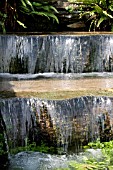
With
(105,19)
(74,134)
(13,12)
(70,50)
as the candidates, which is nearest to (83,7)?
(105,19)

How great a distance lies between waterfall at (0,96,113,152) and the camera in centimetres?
700

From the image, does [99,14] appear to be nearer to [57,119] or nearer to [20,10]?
[20,10]

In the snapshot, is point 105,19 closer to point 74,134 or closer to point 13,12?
point 13,12

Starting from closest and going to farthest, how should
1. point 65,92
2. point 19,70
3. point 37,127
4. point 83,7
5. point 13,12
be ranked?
point 37,127 → point 65,92 → point 19,70 → point 13,12 → point 83,7

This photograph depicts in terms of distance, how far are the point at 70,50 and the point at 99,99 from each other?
9.89 ft

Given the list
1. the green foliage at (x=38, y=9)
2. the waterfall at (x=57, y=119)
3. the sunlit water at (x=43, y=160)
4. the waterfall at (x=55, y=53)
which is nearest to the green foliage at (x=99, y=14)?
the green foliage at (x=38, y=9)

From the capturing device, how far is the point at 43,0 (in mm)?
12820

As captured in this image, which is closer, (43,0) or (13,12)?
(13,12)

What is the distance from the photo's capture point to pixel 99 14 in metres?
12.3

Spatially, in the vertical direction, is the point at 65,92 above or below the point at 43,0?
below

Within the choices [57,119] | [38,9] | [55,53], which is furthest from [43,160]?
[38,9]

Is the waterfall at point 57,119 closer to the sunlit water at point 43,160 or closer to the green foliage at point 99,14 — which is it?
the sunlit water at point 43,160

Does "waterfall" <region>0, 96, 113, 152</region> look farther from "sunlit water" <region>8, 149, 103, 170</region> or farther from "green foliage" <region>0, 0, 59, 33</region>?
"green foliage" <region>0, 0, 59, 33</region>

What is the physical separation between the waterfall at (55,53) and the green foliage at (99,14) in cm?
204
